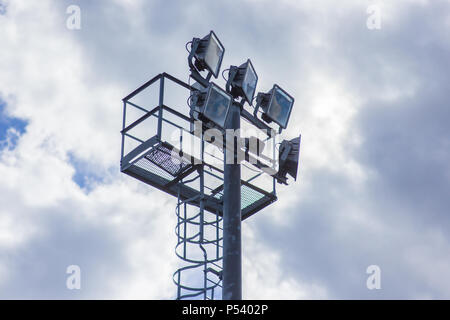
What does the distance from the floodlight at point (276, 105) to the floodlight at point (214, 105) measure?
173 centimetres

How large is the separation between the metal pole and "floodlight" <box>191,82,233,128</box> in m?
0.71

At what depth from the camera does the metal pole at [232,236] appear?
11023mm

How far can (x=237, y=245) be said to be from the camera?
1129cm

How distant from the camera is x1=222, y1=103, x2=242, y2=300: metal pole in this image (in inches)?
434

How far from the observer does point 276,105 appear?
48.0 feet

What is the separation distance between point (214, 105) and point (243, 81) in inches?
48.0

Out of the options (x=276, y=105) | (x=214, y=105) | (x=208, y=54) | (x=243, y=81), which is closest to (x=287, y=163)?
(x=276, y=105)

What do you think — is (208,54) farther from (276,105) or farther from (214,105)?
(214,105)
